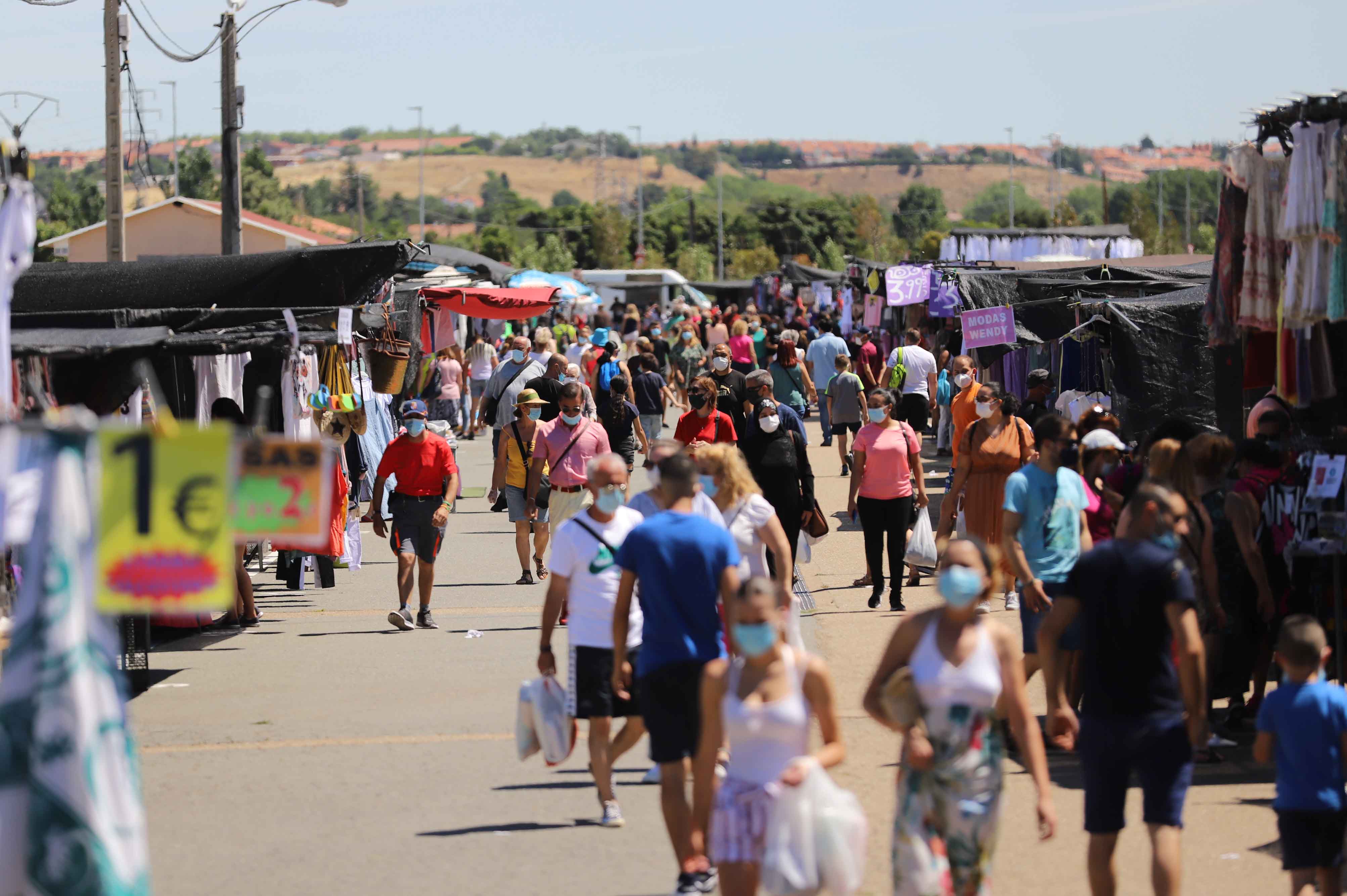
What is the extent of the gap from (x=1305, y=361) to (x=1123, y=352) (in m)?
5.11

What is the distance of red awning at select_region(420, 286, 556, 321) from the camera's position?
19.2 m

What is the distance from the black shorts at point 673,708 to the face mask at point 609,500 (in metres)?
1.15

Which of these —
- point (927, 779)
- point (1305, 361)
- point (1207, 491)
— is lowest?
point (927, 779)

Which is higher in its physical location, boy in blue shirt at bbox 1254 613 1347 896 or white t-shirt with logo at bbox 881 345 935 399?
white t-shirt with logo at bbox 881 345 935 399

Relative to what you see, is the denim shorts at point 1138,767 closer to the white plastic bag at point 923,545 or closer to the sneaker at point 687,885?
the sneaker at point 687,885

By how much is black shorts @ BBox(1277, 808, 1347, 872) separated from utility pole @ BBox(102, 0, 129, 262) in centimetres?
1592

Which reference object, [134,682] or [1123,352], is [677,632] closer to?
[134,682]

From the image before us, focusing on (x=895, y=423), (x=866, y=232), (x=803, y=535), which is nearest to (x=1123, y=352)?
(x=895, y=423)

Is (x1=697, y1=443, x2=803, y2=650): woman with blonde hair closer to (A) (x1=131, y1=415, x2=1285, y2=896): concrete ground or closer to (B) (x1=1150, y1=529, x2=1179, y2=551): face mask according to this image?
(A) (x1=131, y1=415, x2=1285, y2=896): concrete ground

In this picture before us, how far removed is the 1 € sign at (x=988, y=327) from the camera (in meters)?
16.3

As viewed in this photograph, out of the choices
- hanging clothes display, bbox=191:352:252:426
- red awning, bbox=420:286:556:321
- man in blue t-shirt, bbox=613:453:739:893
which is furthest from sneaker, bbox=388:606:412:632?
red awning, bbox=420:286:556:321

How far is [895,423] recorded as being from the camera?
1248cm

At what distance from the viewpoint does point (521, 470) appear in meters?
13.6

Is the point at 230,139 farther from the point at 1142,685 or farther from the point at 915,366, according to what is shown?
the point at 1142,685
